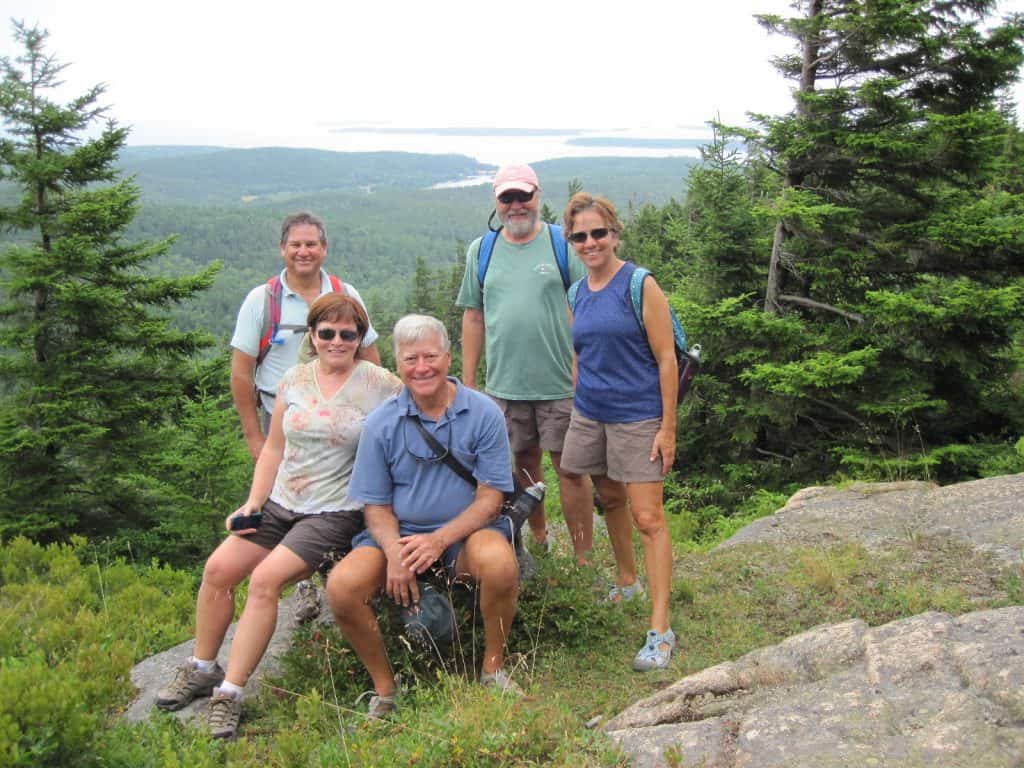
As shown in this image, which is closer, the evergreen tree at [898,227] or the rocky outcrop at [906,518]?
the rocky outcrop at [906,518]

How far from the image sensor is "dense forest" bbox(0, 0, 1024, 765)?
8.73m

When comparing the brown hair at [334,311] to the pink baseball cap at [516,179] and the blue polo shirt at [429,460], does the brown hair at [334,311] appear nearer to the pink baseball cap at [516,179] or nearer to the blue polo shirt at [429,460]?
the blue polo shirt at [429,460]

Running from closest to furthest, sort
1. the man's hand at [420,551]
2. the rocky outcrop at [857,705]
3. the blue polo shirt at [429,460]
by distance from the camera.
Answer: the rocky outcrop at [857,705] < the man's hand at [420,551] < the blue polo shirt at [429,460]

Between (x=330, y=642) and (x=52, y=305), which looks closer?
(x=330, y=642)

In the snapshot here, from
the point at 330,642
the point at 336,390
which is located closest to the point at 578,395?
the point at 336,390

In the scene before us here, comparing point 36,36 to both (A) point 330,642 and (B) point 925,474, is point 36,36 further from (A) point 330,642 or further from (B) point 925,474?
(B) point 925,474

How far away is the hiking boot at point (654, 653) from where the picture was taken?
12.1 feet

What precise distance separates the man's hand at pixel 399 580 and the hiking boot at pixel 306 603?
1247 mm

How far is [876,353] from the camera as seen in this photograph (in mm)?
8672

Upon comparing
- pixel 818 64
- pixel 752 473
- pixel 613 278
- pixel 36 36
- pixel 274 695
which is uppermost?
pixel 36 36

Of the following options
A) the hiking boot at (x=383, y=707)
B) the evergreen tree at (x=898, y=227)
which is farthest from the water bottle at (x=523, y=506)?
the evergreen tree at (x=898, y=227)

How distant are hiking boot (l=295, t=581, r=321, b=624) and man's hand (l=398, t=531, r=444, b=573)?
1.39m

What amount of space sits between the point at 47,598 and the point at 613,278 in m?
5.27

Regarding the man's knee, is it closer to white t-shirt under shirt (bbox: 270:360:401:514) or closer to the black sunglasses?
white t-shirt under shirt (bbox: 270:360:401:514)
